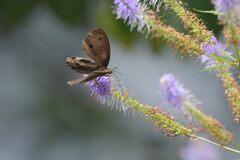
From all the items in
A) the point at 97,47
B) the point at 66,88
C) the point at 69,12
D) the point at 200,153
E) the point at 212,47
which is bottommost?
the point at 200,153

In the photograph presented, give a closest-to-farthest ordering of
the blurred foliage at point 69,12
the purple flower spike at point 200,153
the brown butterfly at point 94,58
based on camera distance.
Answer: the purple flower spike at point 200,153, the brown butterfly at point 94,58, the blurred foliage at point 69,12

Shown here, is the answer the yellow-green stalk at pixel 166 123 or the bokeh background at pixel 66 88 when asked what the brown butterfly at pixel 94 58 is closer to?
the yellow-green stalk at pixel 166 123

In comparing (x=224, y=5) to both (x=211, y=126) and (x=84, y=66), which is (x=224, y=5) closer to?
(x=211, y=126)

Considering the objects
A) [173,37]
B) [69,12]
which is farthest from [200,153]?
[69,12]

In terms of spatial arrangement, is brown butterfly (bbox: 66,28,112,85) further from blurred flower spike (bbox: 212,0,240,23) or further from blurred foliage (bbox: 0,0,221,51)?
blurred foliage (bbox: 0,0,221,51)

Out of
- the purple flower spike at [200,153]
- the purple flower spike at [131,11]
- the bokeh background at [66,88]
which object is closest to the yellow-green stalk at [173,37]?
the purple flower spike at [131,11]

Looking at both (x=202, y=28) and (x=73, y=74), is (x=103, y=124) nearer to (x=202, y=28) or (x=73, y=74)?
(x=73, y=74)
